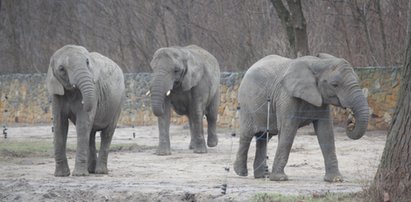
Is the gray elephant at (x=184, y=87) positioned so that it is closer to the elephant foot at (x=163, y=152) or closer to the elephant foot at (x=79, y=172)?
the elephant foot at (x=163, y=152)

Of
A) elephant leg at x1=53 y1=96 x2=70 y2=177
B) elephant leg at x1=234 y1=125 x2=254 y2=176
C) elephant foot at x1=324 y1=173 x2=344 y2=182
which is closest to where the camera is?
elephant foot at x1=324 y1=173 x2=344 y2=182

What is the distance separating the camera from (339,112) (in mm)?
25281

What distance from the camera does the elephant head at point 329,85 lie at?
13.6 metres

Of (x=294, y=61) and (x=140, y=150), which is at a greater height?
(x=294, y=61)

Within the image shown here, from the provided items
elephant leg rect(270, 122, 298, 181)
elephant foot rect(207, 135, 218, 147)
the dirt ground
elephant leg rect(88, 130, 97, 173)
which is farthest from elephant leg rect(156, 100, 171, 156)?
elephant leg rect(270, 122, 298, 181)

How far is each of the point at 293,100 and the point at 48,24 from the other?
3607 centimetres

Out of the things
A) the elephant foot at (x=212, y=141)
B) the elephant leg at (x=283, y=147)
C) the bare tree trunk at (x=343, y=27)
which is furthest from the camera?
the bare tree trunk at (x=343, y=27)

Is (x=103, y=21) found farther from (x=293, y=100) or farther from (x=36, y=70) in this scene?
(x=293, y=100)

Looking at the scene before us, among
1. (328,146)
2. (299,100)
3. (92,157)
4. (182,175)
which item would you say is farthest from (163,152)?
(328,146)

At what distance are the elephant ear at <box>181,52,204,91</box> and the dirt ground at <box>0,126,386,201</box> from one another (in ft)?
4.78

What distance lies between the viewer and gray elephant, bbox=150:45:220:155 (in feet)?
65.7

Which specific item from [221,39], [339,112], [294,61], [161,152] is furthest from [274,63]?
[221,39]

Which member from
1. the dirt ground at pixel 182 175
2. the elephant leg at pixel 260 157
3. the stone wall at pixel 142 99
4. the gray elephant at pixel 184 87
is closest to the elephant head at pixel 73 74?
the dirt ground at pixel 182 175

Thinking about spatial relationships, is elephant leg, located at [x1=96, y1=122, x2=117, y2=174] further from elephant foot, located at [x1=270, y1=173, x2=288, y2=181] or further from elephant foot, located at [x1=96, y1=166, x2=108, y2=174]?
elephant foot, located at [x1=270, y1=173, x2=288, y2=181]
